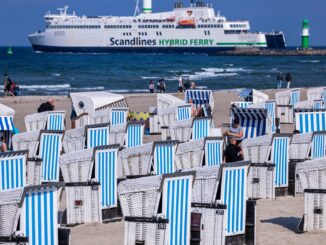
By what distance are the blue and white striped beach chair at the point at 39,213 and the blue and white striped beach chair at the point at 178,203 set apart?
0.87 meters

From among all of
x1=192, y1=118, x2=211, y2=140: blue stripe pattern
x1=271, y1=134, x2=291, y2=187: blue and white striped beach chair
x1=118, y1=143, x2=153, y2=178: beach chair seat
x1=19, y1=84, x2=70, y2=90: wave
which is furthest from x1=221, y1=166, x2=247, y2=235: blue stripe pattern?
x1=19, y1=84, x2=70, y2=90: wave

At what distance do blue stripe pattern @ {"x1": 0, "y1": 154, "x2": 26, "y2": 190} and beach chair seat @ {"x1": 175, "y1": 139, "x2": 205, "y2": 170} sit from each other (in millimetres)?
1939

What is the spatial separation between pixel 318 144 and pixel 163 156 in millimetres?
2180

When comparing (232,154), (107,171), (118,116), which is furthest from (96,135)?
(118,116)

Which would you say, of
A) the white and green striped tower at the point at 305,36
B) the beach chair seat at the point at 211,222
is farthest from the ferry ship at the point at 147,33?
the beach chair seat at the point at 211,222

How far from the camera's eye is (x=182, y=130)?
38.6ft

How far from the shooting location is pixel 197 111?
1559 cm

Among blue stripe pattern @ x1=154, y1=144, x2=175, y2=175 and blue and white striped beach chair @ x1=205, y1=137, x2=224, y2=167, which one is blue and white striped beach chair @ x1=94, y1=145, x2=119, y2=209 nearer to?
blue stripe pattern @ x1=154, y1=144, x2=175, y2=175

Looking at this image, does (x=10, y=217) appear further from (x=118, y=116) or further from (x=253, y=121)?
(x=118, y=116)

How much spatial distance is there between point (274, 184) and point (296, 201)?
0.31 m

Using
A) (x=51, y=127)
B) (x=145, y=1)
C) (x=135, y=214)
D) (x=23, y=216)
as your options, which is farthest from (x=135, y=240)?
(x=145, y=1)

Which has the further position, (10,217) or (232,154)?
(232,154)

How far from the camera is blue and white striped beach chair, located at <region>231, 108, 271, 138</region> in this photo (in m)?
12.6

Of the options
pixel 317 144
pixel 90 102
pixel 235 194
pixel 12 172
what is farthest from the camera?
pixel 90 102
